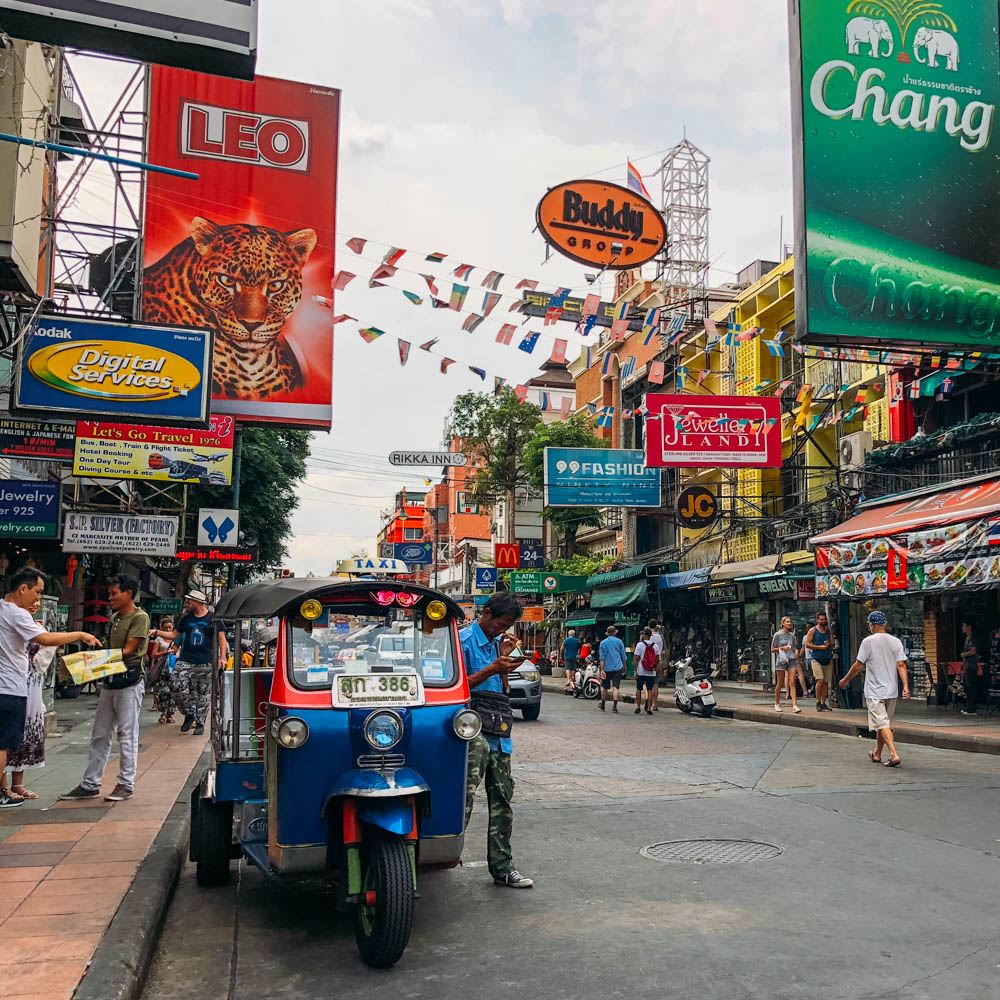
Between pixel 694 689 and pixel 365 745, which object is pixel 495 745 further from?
pixel 694 689

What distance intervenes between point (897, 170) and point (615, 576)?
774 inches

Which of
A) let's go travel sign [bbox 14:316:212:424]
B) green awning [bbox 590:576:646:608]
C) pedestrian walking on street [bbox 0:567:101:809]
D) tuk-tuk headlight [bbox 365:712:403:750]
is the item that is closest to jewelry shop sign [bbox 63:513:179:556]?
let's go travel sign [bbox 14:316:212:424]

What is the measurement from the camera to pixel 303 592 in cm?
572

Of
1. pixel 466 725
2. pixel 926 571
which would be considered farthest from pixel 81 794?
pixel 926 571

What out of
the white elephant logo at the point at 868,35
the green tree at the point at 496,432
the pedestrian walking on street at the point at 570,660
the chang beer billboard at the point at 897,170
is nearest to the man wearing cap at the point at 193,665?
the chang beer billboard at the point at 897,170

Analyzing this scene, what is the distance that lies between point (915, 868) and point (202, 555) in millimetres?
20526

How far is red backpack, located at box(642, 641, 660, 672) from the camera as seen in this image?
21.2 m

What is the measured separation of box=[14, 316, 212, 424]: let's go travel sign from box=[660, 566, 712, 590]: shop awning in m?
18.6

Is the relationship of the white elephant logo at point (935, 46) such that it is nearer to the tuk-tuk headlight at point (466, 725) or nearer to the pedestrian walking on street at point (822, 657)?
the pedestrian walking on street at point (822, 657)

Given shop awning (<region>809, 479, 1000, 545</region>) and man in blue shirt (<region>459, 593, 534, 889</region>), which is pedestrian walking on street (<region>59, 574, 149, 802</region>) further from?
shop awning (<region>809, 479, 1000, 545</region>)

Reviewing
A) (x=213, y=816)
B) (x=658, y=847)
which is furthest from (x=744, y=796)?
(x=213, y=816)

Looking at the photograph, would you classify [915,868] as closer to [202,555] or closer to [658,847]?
[658,847]

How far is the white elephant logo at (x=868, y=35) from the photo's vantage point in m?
17.4

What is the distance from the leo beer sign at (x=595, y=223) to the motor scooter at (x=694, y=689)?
842cm
